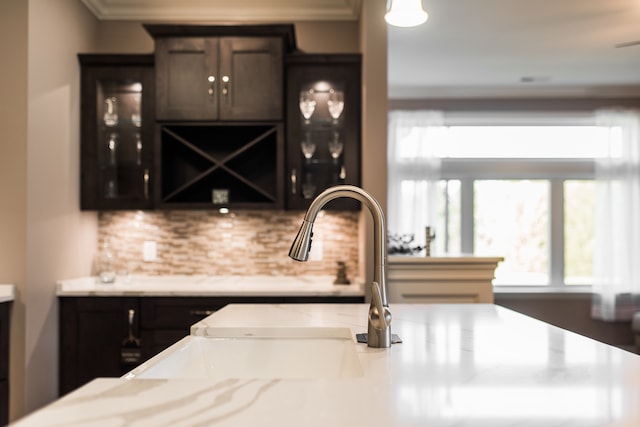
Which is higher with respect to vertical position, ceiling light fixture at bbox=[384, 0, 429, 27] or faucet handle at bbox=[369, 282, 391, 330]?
ceiling light fixture at bbox=[384, 0, 429, 27]

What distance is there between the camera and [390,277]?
355cm

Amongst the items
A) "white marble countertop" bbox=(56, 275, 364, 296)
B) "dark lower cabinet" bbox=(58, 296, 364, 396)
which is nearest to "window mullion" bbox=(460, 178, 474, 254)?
"white marble countertop" bbox=(56, 275, 364, 296)

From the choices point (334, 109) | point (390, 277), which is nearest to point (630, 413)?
point (390, 277)

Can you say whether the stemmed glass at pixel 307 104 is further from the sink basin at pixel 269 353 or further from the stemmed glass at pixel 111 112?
the sink basin at pixel 269 353

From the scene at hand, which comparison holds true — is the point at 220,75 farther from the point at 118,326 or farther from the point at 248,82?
the point at 118,326

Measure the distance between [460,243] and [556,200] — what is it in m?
1.17

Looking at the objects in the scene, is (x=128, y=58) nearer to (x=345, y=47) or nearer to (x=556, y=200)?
(x=345, y=47)

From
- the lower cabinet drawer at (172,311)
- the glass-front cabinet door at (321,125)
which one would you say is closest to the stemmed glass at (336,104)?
the glass-front cabinet door at (321,125)

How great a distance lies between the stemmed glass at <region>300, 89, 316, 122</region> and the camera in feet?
12.0

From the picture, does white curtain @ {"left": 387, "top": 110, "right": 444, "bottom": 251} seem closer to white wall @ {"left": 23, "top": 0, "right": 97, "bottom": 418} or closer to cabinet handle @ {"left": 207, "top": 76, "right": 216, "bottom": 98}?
cabinet handle @ {"left": 207, "top": 76, "right": 216, "bottom": 98}

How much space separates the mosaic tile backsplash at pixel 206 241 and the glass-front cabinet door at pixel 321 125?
35 centimetres

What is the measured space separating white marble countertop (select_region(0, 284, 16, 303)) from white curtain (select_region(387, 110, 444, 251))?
12.8 ft

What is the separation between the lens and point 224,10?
3.88 m

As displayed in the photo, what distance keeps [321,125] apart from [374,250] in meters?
2.28
